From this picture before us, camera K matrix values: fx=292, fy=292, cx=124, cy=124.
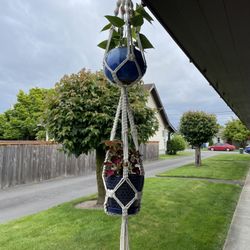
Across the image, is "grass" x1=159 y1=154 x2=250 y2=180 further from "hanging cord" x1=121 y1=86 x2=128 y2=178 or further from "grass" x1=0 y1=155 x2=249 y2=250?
"hanging cord" x1=121 y1=86 x2=128 y2=178

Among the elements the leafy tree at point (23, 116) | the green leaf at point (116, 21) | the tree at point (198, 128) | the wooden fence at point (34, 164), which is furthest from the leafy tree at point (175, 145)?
the green leaf at point (116, 21)

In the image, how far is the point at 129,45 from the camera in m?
2.05

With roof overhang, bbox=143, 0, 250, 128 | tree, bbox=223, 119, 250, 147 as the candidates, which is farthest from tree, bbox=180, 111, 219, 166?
tree, bbox=223, 119, 250, 147

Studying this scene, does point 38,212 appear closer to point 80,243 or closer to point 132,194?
point 80,243

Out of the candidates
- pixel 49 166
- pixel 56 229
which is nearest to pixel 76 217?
pixel 56 229

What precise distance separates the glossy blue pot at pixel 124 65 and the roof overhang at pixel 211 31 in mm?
347

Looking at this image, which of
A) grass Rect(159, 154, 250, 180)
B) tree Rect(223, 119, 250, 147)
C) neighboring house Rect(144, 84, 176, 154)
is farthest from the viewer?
tree Rect(223, 119, 250, 147)

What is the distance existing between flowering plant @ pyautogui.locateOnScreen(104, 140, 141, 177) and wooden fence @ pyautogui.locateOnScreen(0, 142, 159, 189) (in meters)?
6.11

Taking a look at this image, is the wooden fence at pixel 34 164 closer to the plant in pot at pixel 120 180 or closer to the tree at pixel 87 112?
the tree at pixel 87 112

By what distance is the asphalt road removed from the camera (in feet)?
21.5

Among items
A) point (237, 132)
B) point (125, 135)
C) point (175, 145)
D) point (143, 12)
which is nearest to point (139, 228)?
point (125, 135)

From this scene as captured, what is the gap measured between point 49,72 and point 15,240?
88.2ft

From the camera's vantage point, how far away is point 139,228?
15.9 ft

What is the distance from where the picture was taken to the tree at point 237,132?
135 ft
